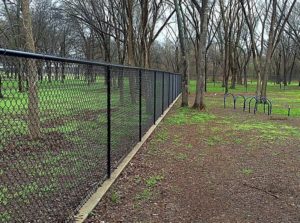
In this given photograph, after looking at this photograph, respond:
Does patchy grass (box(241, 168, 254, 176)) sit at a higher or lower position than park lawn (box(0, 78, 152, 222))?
lower

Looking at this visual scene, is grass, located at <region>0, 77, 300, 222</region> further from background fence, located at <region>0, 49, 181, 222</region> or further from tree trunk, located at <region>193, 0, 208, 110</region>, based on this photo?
tree trunk, located at <region>193, 0, 208, 110</region>

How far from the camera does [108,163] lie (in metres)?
5.31

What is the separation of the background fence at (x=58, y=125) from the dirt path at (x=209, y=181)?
0.43m

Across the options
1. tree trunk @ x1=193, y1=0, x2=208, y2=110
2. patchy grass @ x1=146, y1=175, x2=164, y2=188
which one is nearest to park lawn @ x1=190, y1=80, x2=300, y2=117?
tree trunk @ x1=193, y1=0, x2=208, y2=110

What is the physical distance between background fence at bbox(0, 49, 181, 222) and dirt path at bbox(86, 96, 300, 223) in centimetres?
43

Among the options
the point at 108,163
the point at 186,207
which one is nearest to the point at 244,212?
the point at 186,207

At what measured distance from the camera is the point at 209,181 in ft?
18.5

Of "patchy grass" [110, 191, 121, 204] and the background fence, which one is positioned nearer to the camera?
the background fence

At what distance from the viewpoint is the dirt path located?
433 cm

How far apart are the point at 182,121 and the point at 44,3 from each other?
76.6 ft

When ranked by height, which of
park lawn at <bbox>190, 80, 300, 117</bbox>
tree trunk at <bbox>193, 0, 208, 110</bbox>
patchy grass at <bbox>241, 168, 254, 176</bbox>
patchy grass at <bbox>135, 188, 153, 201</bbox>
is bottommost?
park lawn at <bbox>190, 80, 300, 117</bbox>

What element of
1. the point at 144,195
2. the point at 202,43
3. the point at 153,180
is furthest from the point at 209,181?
the point at 202,43

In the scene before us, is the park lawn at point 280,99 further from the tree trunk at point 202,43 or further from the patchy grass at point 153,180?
the patchy grass at point 153,180

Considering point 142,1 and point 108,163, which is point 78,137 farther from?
point 142,1
